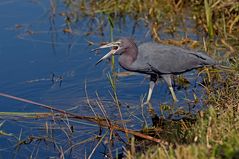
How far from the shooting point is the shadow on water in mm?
5340

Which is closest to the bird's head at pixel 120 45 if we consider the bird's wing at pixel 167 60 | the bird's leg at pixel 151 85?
the bird's wing at pixel 167 60

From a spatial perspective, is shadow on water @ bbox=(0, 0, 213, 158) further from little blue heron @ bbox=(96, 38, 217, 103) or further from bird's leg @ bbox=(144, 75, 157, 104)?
little blue heron @ bbox=(96, 38, 217, 103)

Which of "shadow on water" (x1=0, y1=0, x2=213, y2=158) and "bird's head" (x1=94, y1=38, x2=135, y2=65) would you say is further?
"bird's head" (x1=94, y1=38, x2=135, y2=65)

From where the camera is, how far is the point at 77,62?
7.14 m

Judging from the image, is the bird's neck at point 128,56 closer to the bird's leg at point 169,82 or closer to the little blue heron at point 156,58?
the little blue heron at point 156,58

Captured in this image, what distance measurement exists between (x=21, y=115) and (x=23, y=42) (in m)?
2.24

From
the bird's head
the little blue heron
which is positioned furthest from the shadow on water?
the bird's head

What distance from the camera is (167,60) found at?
Result: 6.02 metres

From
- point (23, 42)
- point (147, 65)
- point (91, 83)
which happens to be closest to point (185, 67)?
point (147, 65)

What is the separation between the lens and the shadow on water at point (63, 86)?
5340mm

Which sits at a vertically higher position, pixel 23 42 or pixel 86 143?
pixel 23 42

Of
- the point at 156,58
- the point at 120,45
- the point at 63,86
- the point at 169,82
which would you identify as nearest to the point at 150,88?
the point at 169,82

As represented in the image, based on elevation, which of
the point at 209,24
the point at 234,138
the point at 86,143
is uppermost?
the point at 209,24

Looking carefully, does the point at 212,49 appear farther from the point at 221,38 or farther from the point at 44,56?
the point at 44,56
